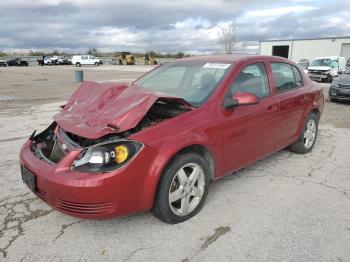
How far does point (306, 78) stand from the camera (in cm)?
548

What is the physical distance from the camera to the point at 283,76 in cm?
483

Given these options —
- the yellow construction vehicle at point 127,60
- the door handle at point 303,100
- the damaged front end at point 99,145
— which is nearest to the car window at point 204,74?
the damaged front end at point 99,145

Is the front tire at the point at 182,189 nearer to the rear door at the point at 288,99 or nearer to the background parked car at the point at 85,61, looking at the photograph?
the rear door at the point at 288,99

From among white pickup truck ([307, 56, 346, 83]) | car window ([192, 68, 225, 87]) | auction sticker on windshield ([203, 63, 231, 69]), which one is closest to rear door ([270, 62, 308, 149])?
auction sticker on windshield ([203, 63, 231, 69])

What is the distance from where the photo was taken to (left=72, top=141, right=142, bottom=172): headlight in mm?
2836

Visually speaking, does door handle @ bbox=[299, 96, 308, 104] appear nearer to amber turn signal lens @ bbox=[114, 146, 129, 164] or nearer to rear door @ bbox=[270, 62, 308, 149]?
rear door @ bbox=[270, 62, 308, 149]

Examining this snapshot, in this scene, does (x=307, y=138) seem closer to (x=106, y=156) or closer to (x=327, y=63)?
(x=106, y=156)

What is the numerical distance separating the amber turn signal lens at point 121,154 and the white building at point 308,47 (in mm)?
41692

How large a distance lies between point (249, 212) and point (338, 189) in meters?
1.36

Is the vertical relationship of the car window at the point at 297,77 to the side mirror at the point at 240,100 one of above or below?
above

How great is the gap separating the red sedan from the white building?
39.9 meters

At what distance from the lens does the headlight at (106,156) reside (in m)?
2.84

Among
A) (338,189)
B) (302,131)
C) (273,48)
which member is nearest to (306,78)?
(302,131)

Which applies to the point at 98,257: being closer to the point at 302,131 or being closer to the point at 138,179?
the point at 138,179
